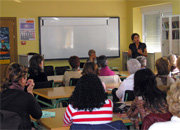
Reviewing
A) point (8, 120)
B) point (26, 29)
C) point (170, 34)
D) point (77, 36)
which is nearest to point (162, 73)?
point (8, 120)

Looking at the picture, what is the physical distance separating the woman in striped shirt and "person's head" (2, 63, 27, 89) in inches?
27.7

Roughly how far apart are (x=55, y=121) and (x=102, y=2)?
25.2 feet

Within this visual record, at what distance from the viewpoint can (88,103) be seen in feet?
8.59

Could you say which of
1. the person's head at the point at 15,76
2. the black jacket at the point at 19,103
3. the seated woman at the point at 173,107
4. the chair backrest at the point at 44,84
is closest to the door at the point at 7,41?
the chair backrest at the point at 44,84

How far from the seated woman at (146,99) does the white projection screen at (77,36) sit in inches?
266

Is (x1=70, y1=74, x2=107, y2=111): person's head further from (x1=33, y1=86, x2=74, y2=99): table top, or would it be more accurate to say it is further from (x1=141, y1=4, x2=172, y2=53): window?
(x1=141, y1=4, x2=172, y2=53): window

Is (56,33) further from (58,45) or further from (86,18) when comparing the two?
(86,18)

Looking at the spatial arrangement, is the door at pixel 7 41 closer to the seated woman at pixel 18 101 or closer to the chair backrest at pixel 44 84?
the chair backrest at pixel 44 84

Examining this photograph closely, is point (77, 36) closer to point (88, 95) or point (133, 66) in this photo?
point (133, 66)

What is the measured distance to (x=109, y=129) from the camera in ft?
8.02

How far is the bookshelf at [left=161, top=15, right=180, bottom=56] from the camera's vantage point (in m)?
8.23

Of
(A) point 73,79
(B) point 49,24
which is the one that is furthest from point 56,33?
(A) point 73,79

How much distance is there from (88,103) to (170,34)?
251 inches

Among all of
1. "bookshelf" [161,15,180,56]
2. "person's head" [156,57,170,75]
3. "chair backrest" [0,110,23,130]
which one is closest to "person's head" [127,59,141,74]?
"person's head" [156,57,170,75]
